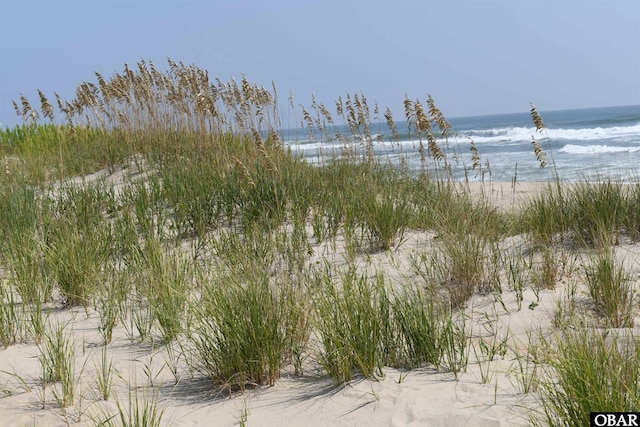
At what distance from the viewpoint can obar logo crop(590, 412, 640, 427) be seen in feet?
7.82

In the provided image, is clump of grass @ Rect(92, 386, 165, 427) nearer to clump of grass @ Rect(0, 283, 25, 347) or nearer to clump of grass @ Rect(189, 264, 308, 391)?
clump of grass @ Rect(189, 264, 308, 391)

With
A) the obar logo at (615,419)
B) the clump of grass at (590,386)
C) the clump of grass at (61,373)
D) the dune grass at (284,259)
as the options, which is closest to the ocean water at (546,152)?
the dune grass at (284,259)

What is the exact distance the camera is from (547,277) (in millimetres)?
5008

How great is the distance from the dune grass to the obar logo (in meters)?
0.06

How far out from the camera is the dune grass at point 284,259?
11.6 feet

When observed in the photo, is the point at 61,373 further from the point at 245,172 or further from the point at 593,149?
the point at 593,149

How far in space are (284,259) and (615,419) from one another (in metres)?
3.69

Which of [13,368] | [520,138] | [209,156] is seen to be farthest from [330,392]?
[520,138]

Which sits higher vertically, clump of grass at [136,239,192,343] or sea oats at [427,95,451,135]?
sea oats at [427,95,451,135]

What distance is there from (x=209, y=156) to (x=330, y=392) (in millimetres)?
6793

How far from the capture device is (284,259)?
575 cm

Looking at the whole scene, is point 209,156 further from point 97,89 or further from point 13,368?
point 13,368

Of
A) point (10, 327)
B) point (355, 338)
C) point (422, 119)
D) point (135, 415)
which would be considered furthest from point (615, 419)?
point (422, 119)

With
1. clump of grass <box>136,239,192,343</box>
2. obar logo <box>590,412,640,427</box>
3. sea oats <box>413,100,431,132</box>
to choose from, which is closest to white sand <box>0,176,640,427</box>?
clump of grass <box>136,239,192,343</box>
